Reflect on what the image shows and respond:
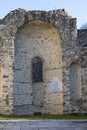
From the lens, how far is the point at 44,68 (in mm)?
20469

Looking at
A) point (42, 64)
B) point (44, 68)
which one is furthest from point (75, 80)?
point (42, 64)

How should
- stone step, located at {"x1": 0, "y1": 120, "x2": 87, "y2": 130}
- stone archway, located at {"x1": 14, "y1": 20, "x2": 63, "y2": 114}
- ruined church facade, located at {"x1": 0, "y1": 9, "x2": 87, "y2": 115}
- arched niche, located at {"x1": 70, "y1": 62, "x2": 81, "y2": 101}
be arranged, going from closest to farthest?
stone step, located at {"x1": 0, "y1": 120, "x2": 87, "y2": 130}, ruined church facade, located at {"x1": 0, "y1": 9, "x2": 87, "y2": 115}, arched niche, located at {"x1": 70, "y1": 62, "x2": 81, "y2": 101}, stone archway, located at {"x1": 14, "y1": 20, "x2": 63, "y2": 114}

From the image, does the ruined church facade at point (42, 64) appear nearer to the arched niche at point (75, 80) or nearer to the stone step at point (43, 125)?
the arched niche at point (75, 80)

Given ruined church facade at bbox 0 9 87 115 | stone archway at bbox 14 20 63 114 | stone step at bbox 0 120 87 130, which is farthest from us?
stone archway at bbox 14 20 63 114

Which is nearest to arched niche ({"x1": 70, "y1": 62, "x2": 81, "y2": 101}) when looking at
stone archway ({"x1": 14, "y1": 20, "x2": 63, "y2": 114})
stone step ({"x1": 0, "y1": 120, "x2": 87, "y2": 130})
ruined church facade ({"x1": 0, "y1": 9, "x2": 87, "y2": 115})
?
ruined church facade ({"x1": 0, "y1": 9, "x2": 87, "y2": 115})

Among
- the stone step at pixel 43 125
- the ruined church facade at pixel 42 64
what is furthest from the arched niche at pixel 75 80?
the stone step at pixel 43 125

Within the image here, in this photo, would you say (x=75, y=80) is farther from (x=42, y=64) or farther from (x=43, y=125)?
(x=43, y=125)

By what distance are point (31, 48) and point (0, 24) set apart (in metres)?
2.38

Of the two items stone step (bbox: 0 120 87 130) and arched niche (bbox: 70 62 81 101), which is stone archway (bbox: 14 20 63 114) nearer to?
arched niche (bbox: 70 62 81 101)

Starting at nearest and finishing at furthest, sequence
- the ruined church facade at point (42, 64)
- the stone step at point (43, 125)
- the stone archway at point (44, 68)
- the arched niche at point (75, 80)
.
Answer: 1. the stone step at point (43, 125)
2. the ruined church facade at point (42, 64)
3. the arched niche at point (75, 80)
4. the stone archway at point (44, 68)

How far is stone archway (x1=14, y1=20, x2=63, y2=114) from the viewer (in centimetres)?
1977

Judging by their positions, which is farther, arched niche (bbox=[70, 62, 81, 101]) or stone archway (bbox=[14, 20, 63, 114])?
stone archway (bbox=[14, 20, 63, 114])

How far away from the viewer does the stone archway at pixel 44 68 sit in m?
19.8

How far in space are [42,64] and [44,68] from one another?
275 millimetres
